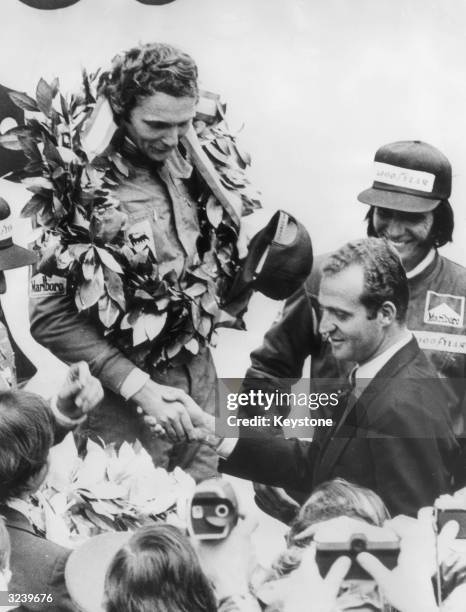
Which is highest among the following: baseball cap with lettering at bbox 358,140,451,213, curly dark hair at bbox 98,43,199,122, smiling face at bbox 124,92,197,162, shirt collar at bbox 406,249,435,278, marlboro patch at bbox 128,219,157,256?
curly dark hair at bbox 98,43,199,122

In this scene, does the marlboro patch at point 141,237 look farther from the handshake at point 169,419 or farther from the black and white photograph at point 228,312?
the handshake at point 169,419

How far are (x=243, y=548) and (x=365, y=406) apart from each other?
0.52 metres

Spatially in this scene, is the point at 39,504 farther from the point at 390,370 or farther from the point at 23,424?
the point at 390,370

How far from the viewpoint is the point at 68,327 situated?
2.13m

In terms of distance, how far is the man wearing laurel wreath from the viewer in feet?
6.91

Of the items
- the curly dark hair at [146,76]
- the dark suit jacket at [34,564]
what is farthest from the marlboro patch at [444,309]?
the dark suit jacket at [34,564]

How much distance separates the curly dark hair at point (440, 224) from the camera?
2145 millimetres

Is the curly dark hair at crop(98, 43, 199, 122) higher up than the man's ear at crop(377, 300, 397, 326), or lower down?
higher up

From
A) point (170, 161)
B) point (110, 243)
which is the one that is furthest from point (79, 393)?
point (170, 161)

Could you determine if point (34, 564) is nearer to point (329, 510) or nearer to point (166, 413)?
point (166, 413)

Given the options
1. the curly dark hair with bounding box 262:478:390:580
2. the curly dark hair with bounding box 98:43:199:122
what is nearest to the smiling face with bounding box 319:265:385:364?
the curly dark hair with bounding box 262:478:390:580

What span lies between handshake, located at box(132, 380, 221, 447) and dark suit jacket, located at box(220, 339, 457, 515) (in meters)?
0.10

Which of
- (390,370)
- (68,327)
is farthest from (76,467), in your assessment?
(390,370)

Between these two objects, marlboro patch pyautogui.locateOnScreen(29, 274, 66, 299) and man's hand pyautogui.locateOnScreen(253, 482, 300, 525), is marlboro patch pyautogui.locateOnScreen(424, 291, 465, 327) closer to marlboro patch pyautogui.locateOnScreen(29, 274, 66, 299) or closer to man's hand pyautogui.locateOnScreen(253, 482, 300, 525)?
man's hand pyautogui.locateOnScreen(253, 482, 300, 525)
